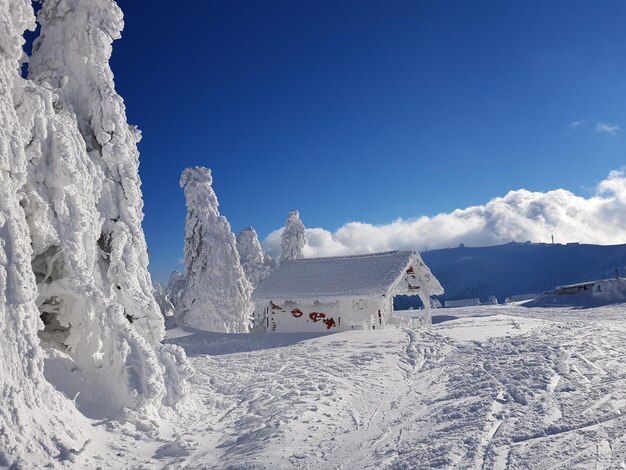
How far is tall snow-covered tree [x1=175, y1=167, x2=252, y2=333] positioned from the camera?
30.6 m

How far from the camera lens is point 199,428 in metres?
8.66

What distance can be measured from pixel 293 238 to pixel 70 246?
3566 cm

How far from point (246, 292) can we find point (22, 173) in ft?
82.9

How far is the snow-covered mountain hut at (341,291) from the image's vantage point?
22.8 m

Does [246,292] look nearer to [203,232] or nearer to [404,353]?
[203,232]

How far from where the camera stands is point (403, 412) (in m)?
9.12

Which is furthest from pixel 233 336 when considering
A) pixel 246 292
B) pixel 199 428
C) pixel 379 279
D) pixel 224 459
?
pixel 224 459

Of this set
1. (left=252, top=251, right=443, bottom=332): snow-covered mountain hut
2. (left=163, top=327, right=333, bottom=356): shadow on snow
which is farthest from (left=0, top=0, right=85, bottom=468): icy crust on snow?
(left=252, top=251, right=443, bottom=332): snow-covered mountain hut

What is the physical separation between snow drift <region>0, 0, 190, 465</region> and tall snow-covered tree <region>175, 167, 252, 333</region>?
63.3ft

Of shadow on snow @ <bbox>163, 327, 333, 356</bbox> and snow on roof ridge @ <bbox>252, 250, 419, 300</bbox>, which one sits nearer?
shadow on snow @ <bbox>163, 327, 333, 356</bbox>

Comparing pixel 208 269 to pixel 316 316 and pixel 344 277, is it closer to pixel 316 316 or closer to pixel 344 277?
pixel 316 316

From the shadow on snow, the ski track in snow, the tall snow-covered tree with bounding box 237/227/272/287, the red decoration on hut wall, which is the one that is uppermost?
the tall snow-covered tree with bounding box 237/227/272/287

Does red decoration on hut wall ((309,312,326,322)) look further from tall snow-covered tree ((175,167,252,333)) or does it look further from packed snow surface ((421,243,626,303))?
packed snow surface ((421,243,626,303))

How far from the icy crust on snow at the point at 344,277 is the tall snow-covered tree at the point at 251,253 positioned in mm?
19724
